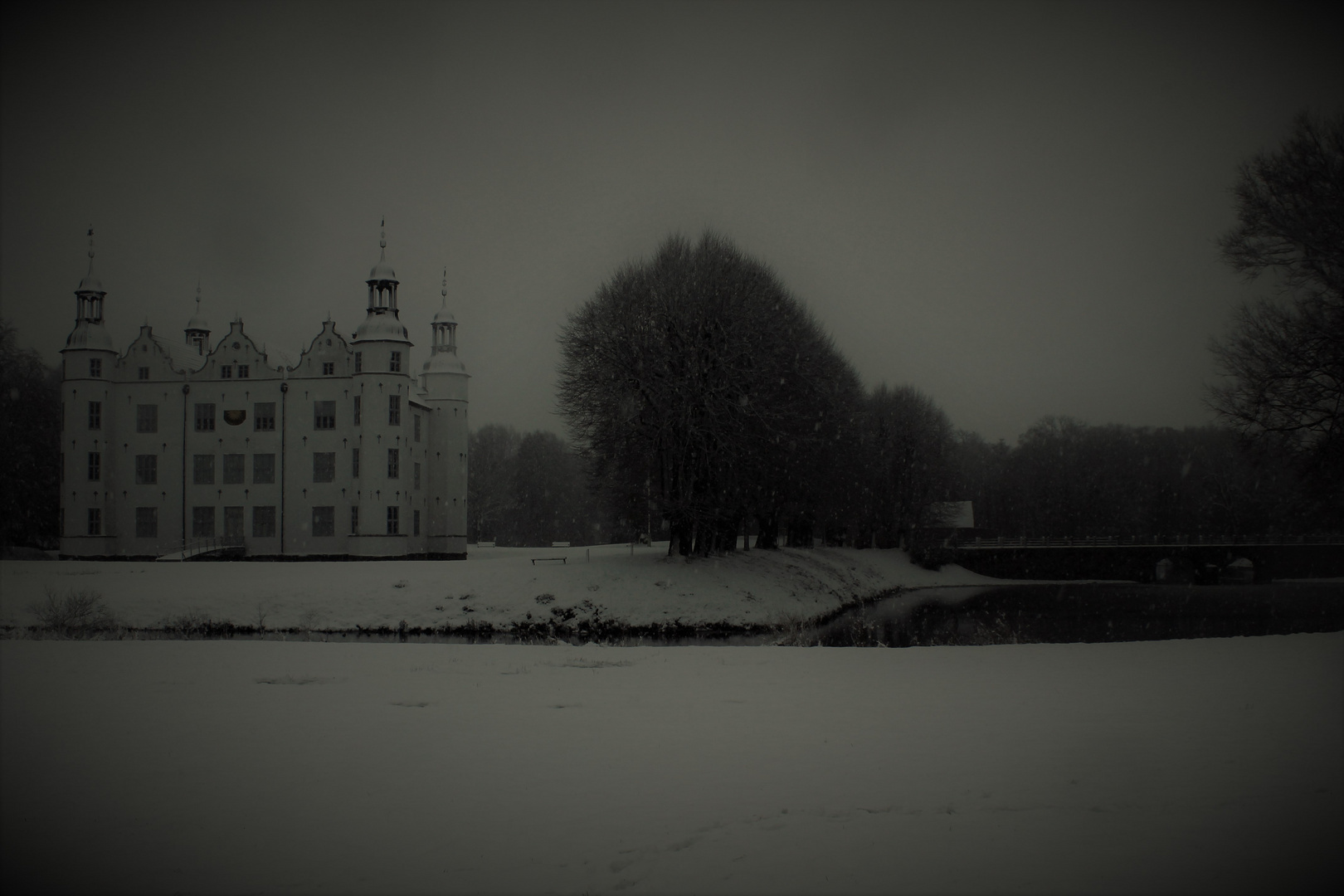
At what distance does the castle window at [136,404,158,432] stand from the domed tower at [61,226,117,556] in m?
1.33

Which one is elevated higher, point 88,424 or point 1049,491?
point 88,424

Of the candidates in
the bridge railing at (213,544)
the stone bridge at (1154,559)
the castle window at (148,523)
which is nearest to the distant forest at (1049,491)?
the stone bridge at (1154,559)

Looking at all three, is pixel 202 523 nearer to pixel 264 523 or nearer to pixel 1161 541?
pixel 264 523

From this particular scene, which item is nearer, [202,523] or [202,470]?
[202,523]

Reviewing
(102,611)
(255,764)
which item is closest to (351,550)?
(102,611)

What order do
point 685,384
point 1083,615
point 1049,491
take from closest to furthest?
point 685,384 < point 1083,615 < point 1049,491

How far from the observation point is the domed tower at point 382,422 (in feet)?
140

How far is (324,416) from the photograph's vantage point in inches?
1729

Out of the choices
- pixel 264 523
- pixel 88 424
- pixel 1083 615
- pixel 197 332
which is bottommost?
pixel 1083 615

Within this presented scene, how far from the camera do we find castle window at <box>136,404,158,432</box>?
44.7 metres

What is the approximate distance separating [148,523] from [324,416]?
10.5 meters

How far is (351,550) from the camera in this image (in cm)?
4244

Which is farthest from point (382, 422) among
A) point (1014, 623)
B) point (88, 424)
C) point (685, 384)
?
point (1014, 623)

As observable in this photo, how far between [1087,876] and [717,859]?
2366mm
